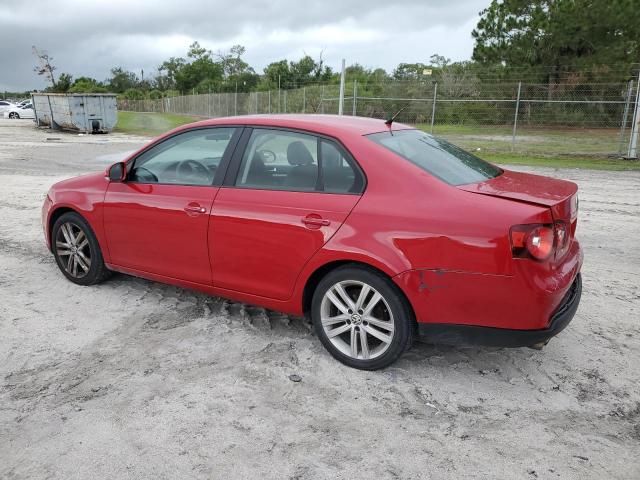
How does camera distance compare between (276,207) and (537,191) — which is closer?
(537,191)

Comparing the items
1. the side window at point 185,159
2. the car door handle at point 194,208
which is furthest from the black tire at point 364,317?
the side window at point 185,159

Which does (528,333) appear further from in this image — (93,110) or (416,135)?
(93,110)

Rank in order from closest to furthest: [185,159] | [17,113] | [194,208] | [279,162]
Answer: [279,162] → [194,208] → [185,159] → [17,113]

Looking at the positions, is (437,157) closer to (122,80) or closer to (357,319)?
(357,319)

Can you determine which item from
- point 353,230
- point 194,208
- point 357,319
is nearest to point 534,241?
point 353,230

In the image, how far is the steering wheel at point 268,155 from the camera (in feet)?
13.0

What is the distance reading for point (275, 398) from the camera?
3.29m

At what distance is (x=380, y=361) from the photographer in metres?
3.49

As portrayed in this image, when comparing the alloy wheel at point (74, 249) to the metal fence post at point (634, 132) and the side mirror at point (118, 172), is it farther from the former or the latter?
the metal fence post at point (634, 132)

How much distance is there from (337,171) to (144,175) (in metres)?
1.81

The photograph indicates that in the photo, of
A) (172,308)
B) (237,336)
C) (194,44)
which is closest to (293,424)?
(237,336)

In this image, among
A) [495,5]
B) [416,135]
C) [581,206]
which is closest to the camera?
[416,135]

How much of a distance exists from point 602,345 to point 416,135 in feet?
6.55

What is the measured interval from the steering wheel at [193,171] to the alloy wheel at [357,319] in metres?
1.36
